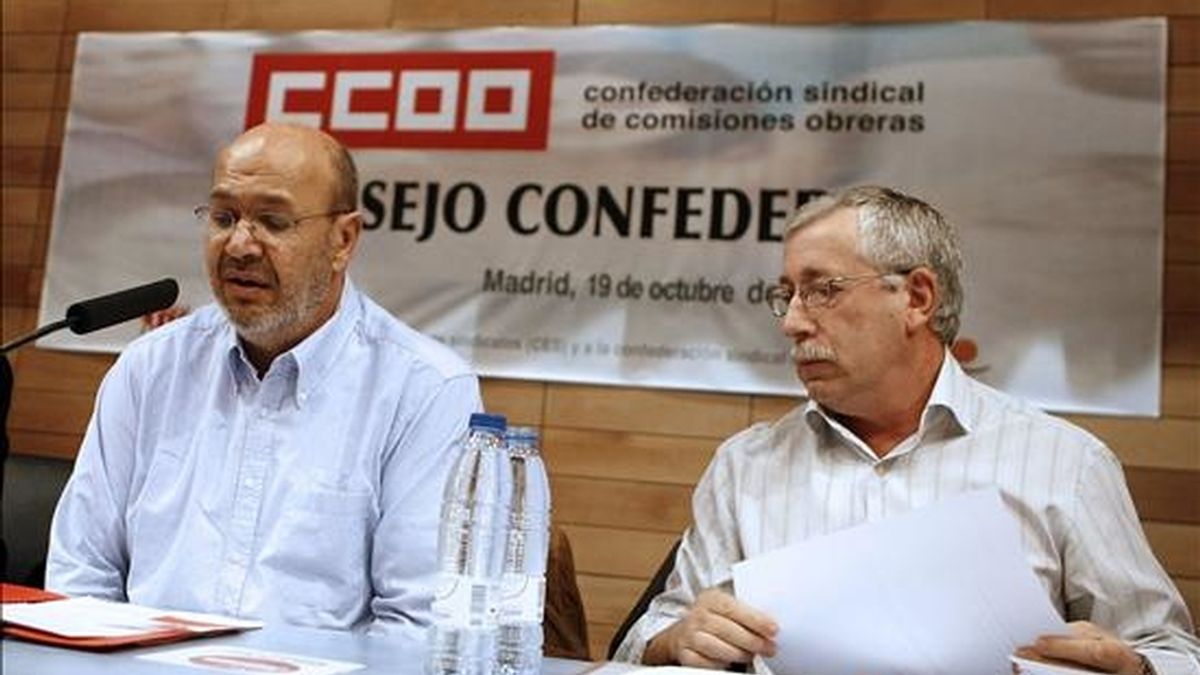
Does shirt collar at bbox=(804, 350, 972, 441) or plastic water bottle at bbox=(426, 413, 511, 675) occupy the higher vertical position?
shirt collar at bbox=(804, 350, 972, 441)

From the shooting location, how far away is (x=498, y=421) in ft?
4.19

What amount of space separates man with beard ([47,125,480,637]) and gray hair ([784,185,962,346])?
2.13ft

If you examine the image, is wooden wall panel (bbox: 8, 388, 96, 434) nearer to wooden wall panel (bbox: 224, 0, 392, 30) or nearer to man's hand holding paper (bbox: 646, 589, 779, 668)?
wooden wall panel (bbox: 224, 0, 392, 30)

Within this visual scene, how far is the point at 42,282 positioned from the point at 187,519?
7.58ft

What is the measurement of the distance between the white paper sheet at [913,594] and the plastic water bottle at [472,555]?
0.30m

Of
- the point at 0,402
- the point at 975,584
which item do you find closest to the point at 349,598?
the point at 0,402

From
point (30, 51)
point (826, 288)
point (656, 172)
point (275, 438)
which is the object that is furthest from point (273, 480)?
point (30, 51)

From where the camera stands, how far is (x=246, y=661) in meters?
1.16

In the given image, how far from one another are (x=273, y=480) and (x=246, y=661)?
0.63 metres

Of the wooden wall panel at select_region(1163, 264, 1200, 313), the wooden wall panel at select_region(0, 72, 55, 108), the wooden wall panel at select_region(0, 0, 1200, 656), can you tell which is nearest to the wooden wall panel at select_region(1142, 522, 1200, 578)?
the wooden wall panel at select_region(0, 0, 1200, 656)

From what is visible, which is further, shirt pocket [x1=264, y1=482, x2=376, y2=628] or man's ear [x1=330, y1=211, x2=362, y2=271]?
man's ear [x1=330, y1=211, x2=362, y2=271]

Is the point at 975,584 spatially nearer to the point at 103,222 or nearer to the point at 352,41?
the point at 352,41

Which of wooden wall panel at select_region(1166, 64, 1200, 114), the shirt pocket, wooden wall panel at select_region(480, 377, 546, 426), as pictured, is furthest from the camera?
wooden wall panel at select_region(480, 377, 546, 426)

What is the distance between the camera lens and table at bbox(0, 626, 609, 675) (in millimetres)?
1076
